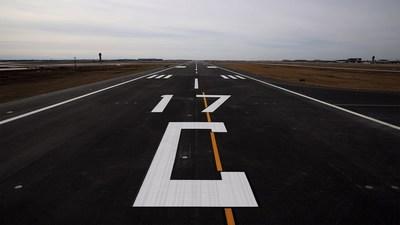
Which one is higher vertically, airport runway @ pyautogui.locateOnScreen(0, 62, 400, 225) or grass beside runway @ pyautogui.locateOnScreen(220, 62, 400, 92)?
grass beside runway @ pyautogui.locateOnScreen(220, 62, 400, 92)

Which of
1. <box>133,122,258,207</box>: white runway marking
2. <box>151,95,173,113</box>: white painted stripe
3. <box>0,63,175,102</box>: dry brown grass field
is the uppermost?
<box>0,63,175,102</box>: dry brown grass field

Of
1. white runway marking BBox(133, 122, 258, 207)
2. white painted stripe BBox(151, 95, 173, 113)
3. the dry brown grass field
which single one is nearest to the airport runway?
white runway marking BBox(133, 122, 258, 207)

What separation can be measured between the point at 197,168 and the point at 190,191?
101 centimetres

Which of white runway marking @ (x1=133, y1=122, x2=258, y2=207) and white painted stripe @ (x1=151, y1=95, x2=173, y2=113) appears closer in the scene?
white runway marking @ (x1=133, y1=122, x2=258, y2=207)

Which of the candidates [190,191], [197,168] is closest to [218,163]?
[197,168]

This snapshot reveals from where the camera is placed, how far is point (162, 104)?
45.4ft

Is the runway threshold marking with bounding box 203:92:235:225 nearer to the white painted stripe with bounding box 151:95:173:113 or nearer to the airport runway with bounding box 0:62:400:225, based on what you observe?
the airport runway with bounding box 0:62:400:225

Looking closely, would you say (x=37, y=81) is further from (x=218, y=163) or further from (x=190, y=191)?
(x=190, y=191)

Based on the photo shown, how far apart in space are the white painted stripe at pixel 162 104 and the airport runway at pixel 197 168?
884mm

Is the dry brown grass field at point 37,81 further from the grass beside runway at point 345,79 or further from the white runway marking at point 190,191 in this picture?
the grass beside runway at point 345,79

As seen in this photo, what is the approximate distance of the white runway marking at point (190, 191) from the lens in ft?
14.8

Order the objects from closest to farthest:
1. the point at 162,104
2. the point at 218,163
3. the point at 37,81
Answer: the point at 218,163, the point at 162,104, the point at 37,81

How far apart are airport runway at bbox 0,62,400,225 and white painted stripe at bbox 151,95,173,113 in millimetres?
884

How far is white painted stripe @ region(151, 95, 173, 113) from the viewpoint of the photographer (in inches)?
485
